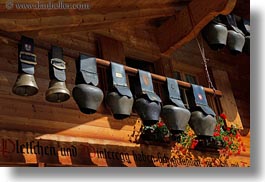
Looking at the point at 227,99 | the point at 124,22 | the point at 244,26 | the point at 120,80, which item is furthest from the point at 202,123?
the point at 227,99

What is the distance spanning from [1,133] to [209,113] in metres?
1.52

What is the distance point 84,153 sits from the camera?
121 inches

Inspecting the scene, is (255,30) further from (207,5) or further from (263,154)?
(263,154)

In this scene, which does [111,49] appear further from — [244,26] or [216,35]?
[244,26]

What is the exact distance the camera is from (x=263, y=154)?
3.58m

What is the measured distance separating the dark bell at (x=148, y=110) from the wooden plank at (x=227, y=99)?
5.53ft

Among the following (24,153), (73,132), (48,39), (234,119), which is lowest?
(24,153)

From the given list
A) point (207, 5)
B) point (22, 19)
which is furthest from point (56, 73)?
point (207, 5)

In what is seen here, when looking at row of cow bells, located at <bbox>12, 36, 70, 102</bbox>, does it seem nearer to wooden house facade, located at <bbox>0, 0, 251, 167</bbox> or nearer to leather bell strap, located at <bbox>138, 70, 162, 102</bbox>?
wooden house facade, located at <bbox>0, 0, 251, 167</bbox>

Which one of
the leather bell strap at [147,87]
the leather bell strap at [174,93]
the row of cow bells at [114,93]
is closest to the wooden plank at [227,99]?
the row of cow bells at [114,93]

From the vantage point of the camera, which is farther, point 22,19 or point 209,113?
point 209,113

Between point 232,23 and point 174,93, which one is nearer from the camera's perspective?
point 174,93

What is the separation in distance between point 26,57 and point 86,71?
0.40 m

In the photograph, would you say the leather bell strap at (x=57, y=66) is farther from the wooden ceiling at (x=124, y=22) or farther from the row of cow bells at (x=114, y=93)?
→ the wooden ceiling at (x=124, y=22)
